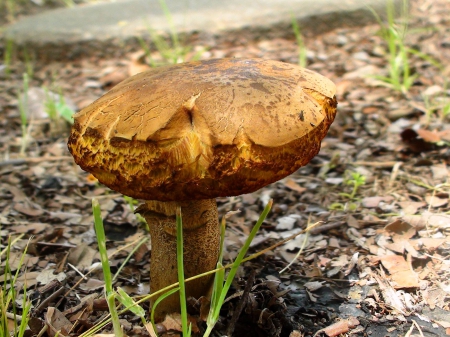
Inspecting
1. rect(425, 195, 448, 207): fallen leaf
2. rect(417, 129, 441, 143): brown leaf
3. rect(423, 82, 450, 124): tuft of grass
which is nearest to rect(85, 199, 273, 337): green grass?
rect(425, 195, 448, 207): fallen leaf

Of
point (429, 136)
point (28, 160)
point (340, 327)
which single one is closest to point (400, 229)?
point (340, 327)

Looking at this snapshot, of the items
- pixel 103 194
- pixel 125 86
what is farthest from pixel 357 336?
pixel 103 194

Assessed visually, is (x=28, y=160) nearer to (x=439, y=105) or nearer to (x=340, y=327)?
(x=340, y=327)

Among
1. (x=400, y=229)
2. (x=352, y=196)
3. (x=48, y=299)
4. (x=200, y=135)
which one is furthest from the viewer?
(x=352, y=196)

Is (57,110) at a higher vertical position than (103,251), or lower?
lower

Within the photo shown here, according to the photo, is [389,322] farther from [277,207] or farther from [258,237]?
[277,207]

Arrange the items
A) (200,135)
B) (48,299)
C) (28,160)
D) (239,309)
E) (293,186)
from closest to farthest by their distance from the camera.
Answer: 1. (200,135)
2. (239,309)
3. (48,299)
4. (293,186)
5. (28,160)

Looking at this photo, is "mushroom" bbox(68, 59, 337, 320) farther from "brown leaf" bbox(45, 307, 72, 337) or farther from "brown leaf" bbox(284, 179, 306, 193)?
"brown leaf" bbox(284, 179, 306, 193)

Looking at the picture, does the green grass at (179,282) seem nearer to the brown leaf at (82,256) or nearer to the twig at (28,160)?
the brown leaf at (82,256)
